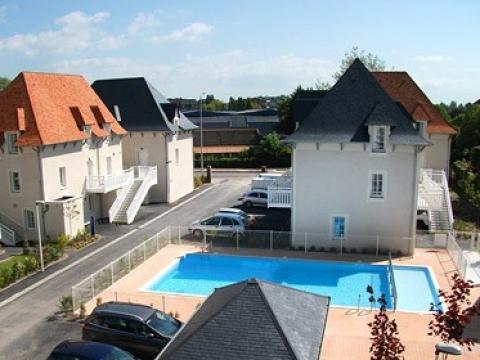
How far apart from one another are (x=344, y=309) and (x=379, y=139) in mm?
10577

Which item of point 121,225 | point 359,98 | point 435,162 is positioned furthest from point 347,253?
point 435,162

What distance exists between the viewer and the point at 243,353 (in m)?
9.01

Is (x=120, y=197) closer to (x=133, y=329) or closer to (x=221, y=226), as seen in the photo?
(x=221, y=226)

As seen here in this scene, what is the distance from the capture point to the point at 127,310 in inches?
633

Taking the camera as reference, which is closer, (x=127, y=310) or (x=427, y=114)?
(x=127, y=310)

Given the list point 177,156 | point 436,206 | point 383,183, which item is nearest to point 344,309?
point 383,183

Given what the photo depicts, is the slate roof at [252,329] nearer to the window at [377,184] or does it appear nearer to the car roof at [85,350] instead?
the car roof at [85,350]

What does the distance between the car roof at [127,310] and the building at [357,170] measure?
43.6ft

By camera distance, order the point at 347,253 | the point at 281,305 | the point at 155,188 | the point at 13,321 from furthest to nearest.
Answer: the point at 155,188 < the point at 347,253 < the point at 13,321 < the point at 281,305

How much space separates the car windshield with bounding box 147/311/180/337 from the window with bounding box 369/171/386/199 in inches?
575

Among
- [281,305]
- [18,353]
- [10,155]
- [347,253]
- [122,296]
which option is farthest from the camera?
[10,155]

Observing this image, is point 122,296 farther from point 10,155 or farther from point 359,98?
point 359,98

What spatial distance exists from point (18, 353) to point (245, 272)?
1165 cm

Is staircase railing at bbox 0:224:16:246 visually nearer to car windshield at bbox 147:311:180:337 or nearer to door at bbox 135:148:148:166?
door at bbox 135:148:148:166
